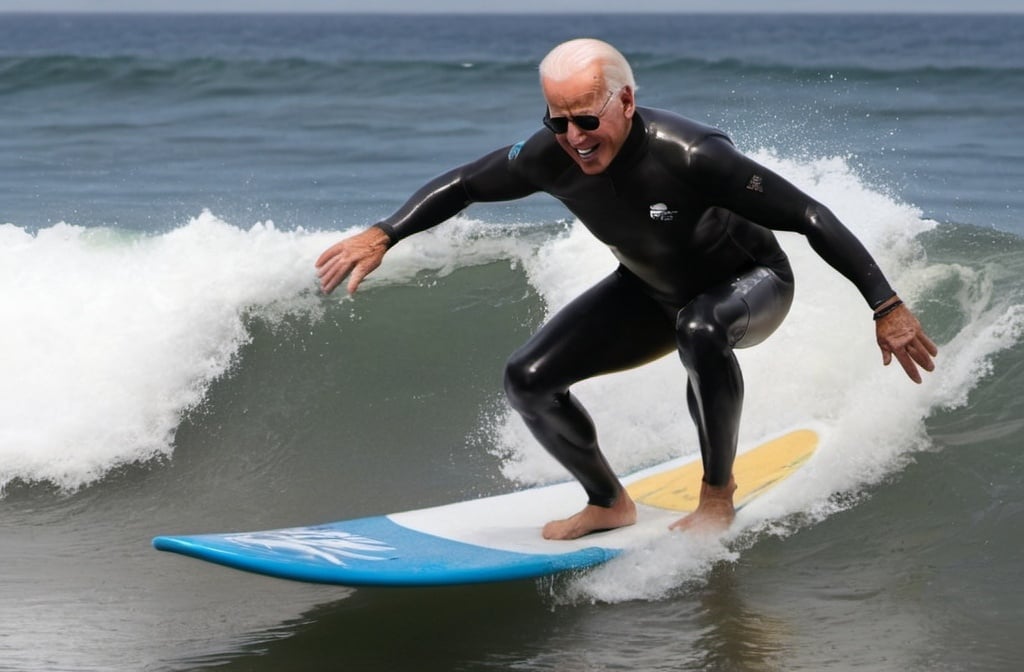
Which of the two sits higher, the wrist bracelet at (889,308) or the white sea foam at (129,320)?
the white sea foam at (129,320)

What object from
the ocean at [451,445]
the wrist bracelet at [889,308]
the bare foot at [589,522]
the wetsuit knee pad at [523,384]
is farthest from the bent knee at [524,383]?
the wrist bracelet at [889,308]

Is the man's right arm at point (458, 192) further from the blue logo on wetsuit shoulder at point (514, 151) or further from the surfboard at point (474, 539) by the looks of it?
the surfboard at point (474, 539)

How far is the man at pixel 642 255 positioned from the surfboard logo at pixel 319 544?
2.33 ft

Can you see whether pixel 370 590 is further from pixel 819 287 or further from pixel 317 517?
pixel 819 287

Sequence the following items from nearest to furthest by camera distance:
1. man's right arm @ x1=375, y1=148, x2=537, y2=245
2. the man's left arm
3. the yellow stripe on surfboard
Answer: the man's left arm
man's right arm @ x1=375, y1=148, x2=537, y2=245
the yellow stripe on surfboard

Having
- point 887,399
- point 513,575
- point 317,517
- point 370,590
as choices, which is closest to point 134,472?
point 317,517

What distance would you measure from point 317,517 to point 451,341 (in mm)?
2287

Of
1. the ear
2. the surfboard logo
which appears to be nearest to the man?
the ear

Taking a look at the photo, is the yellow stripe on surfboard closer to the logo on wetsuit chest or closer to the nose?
the logo on wetsuit chest

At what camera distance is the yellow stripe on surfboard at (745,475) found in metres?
5.49

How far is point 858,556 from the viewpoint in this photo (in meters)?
5.34

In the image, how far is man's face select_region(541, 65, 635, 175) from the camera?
4215 mm

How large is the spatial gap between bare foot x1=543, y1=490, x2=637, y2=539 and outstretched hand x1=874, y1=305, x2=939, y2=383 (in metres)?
1.28

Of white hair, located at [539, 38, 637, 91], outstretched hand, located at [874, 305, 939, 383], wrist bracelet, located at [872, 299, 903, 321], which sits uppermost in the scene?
white hair, located at [539, 38, 637, 91]
